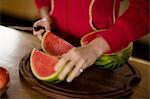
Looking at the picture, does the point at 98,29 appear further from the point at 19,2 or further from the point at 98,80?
the point at 19,2

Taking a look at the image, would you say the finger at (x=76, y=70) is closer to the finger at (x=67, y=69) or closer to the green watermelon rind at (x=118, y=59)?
the finger at (x=67, y=69)

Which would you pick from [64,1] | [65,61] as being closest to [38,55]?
[65,61]

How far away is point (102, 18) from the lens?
1.18 meters

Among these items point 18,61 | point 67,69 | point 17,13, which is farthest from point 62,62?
point 17,13

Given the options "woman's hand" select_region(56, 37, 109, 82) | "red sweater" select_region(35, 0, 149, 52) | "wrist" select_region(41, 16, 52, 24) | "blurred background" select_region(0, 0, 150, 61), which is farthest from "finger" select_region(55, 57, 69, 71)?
"blurred background" select_region(0, 0, 150, 61)

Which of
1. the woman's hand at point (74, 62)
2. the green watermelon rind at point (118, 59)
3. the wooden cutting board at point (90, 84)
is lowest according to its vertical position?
the wooden cutting board at point (90, 84)

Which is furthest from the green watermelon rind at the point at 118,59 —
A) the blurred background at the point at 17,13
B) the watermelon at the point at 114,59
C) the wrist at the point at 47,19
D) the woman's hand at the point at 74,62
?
the blurred background at the point at 17,13

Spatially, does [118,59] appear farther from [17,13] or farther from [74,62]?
[17,13]

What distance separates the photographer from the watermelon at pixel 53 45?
109cm

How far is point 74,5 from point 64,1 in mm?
44

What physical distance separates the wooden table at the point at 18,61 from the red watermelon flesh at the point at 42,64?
51mm

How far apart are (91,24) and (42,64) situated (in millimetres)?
276

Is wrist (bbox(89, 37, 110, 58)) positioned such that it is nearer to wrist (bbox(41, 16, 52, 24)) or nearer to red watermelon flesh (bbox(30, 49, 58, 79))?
red watermelon flesh (bbox(30, 49, 58, 79))

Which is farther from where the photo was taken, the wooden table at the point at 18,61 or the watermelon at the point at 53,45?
the watermelon at the point at 53,45
